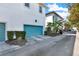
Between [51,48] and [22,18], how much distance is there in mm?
720

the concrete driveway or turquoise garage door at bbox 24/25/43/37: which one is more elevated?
turquoise garage door at bbox 24/25/43/37

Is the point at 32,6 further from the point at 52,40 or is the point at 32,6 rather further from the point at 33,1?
the point at 52,40

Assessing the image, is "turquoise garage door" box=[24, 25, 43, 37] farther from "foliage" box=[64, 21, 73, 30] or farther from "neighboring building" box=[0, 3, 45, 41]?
"foliage" box=[64, 21, 73, 30]

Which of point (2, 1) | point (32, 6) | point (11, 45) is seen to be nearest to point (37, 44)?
point (11, 45)

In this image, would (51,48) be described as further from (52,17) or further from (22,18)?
(22,18)

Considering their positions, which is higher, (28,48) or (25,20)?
(25,20)

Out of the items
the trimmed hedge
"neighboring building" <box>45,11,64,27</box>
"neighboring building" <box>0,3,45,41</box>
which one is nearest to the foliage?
"neighboring building" <box>45,11,64,27</box>

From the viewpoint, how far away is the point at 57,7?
2705 millimetres

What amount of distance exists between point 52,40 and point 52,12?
51 centimetres

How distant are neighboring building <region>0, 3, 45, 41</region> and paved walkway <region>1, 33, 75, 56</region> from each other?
224 mm

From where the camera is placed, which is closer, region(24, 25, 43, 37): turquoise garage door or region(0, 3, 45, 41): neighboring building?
region(0, 3, 45, 41): neighboring building

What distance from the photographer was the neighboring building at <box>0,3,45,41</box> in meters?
2.62

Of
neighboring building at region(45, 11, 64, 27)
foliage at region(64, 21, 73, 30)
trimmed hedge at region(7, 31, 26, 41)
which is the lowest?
trimmed hedge at region(7, 31, 26, 41)

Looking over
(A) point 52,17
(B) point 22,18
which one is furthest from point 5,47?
(A) point 52,17
